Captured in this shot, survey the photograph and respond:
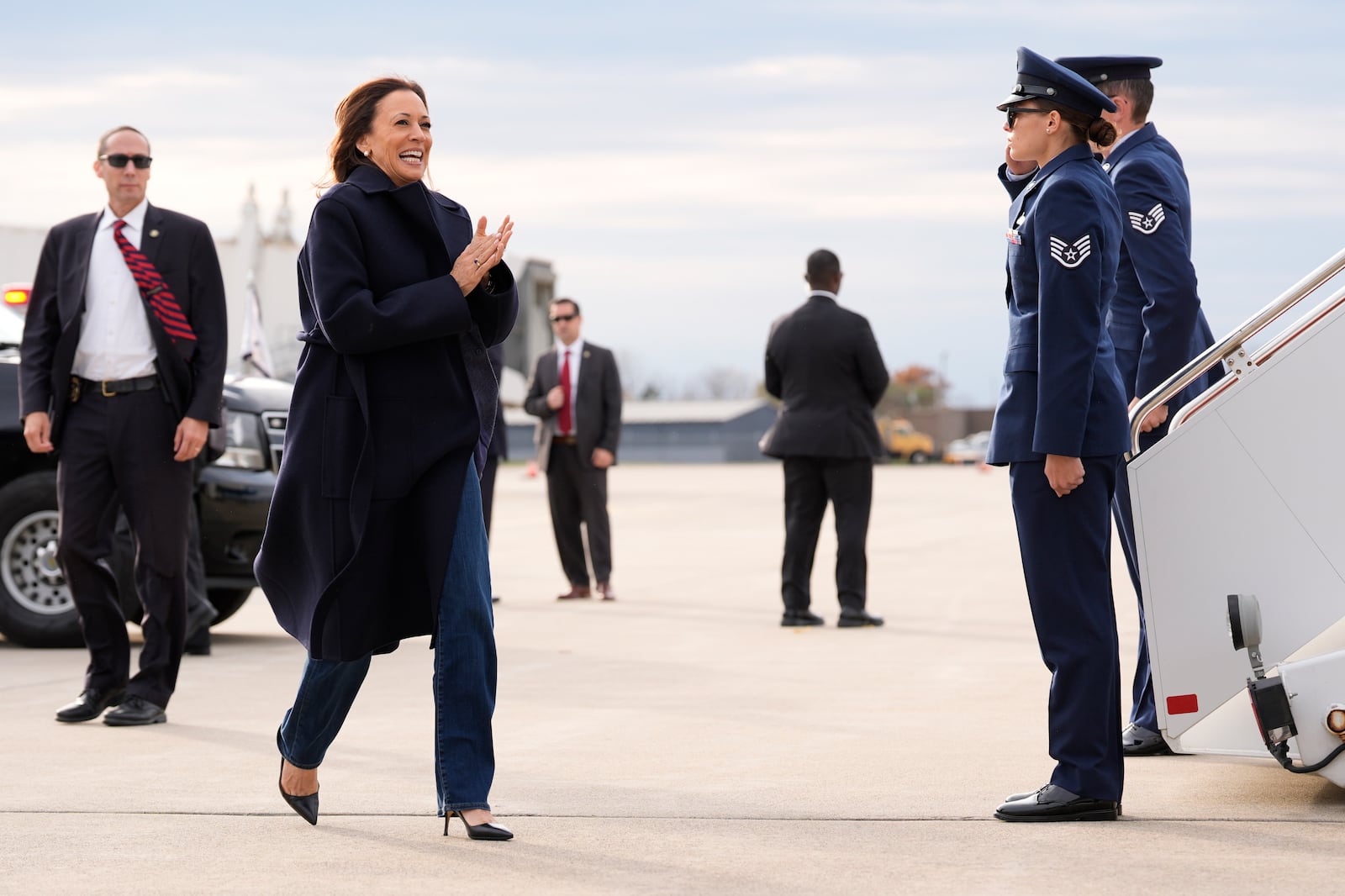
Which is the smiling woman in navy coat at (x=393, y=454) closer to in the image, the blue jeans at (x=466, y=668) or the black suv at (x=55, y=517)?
the blue jeans at (x=466, y=668)

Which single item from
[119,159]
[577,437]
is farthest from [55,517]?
[577,437]

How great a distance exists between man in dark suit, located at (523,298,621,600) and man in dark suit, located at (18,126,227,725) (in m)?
5.53

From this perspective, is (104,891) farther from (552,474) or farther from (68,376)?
(552,474)

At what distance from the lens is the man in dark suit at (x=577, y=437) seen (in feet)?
39.5

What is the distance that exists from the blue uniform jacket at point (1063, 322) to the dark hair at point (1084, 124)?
55mm

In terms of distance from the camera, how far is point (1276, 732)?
457 centimetres

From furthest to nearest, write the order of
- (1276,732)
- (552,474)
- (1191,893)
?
1. (552,474)
2. (1276,732)
3. (1191,893)

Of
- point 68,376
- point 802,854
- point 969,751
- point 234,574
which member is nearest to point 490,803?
point 802,854

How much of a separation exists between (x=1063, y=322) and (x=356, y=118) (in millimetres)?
1890

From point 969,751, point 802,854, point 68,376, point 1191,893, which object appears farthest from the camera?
point 68,376

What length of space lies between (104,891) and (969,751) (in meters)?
2.91

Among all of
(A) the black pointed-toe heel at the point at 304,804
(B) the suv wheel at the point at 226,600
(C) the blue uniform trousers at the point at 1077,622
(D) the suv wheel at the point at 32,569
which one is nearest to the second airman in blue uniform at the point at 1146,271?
(C) the blue uniform trousers at the point at 1077,622

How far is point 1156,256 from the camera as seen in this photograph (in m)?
5.69

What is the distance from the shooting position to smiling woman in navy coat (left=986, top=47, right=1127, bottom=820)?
14.8 feet
